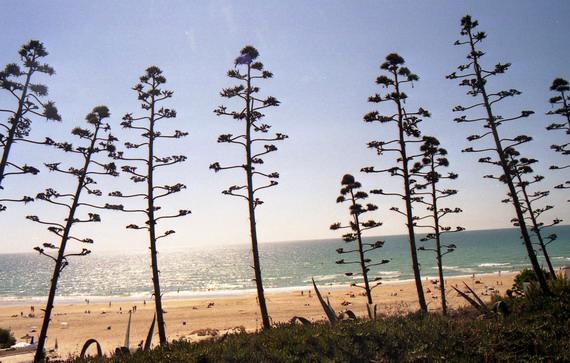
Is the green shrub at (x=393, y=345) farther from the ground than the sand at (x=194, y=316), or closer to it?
farther from the ground

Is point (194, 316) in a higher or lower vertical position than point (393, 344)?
lower

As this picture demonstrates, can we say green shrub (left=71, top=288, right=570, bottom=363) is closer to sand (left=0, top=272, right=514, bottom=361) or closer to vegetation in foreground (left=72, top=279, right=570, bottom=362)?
vegetation in foreground (left=72, top=279, right=570, bottom=362)

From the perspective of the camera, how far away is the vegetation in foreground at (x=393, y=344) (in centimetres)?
521

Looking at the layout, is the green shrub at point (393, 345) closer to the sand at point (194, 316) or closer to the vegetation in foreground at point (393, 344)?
the vegetation in foreground at point (393, 344)

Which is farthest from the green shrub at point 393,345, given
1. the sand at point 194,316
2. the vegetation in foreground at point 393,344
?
the sand at point 194,316

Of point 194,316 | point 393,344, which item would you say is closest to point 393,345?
point 393,344

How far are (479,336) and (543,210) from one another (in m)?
21.0

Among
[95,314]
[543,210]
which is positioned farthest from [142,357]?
[95,314]

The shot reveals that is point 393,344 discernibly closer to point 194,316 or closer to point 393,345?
point 393,345

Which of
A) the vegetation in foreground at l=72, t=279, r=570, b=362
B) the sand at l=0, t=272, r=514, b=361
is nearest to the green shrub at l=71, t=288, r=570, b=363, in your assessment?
the vegetation in foreground at l=72, t=279, r=570, b=362

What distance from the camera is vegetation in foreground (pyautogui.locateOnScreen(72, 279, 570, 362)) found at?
5211 mm

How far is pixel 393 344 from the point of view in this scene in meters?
Answer: 5.51

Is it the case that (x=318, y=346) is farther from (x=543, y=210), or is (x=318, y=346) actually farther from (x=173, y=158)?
(x=543, y=210)

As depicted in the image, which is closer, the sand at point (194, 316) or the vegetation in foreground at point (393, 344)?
the vegetation in foreground at point (393, 344)
